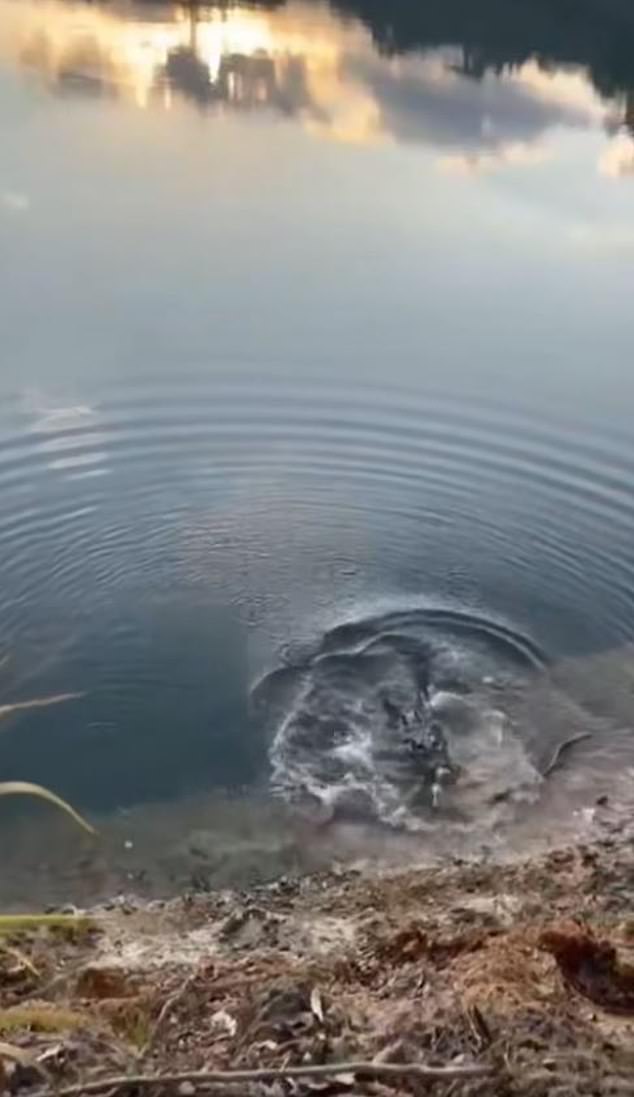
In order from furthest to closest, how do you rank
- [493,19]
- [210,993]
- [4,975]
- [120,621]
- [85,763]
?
[493,19]
[120,621]
[85,763]
[4,975]
[210,993]

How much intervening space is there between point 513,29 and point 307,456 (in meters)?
14.1

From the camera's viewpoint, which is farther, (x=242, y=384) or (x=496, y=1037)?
(x=242, y=384)

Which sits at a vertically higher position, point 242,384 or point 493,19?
point 493,19

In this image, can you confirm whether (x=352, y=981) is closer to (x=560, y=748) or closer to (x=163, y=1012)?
(x=163, y=1012)

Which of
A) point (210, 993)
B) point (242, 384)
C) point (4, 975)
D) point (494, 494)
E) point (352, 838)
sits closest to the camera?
point (210, 993)

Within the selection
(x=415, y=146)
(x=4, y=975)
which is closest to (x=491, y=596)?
(x=4, y=975)

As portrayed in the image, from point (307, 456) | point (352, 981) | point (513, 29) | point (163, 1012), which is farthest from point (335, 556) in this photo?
point (513, 29)

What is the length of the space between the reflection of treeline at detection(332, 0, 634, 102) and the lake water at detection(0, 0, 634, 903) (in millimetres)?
4429

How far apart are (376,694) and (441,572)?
3.77 ft

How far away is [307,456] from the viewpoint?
795 cm

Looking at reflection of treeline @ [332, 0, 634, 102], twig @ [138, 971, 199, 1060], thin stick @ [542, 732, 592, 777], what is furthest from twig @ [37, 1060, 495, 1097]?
reflection of treeline @ [332, 0, 634, 102]

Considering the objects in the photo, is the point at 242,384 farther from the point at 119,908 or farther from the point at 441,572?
the point at 119,908

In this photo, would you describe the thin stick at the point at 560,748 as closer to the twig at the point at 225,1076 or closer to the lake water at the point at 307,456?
the lake water at the point at 307,456

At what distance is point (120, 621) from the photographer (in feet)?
22.0
